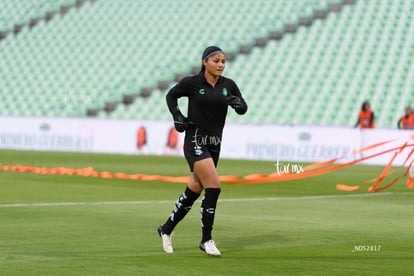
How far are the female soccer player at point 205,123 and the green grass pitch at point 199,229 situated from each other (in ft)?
1.80

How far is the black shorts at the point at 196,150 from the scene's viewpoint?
1022 cm

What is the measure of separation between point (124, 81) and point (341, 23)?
8.83 m

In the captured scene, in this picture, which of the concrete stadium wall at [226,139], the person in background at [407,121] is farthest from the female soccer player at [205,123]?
the person in background at [407,121]

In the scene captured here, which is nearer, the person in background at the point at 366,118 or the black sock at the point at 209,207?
the black sock at the point at 209,207

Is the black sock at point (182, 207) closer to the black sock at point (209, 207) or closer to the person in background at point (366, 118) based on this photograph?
the black sock at point (209, 207)

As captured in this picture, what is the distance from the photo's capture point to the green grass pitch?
365 inches

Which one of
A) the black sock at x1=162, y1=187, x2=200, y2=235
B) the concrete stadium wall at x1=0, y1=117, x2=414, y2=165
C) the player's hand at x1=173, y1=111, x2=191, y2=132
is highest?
the player's hand at x1=173, y1=111, x2=191, y2=132

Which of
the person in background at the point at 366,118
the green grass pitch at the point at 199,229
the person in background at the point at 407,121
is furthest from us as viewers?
the person in background at the point at 366,118

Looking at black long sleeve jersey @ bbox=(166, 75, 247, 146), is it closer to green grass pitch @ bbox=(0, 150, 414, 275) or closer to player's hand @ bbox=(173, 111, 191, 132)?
player's hand @ bbox=(173, 111, 191, 132)

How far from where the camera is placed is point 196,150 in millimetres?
10234

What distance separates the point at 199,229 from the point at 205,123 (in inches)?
105

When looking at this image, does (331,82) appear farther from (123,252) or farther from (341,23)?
(123,252)

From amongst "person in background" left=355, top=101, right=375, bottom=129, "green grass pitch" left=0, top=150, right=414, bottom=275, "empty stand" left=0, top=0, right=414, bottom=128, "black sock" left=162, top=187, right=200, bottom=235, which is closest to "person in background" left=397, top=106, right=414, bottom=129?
"person in background" left=355, top=101, right=375, bottom=129

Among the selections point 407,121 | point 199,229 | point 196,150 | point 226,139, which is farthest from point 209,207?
point 226,139
